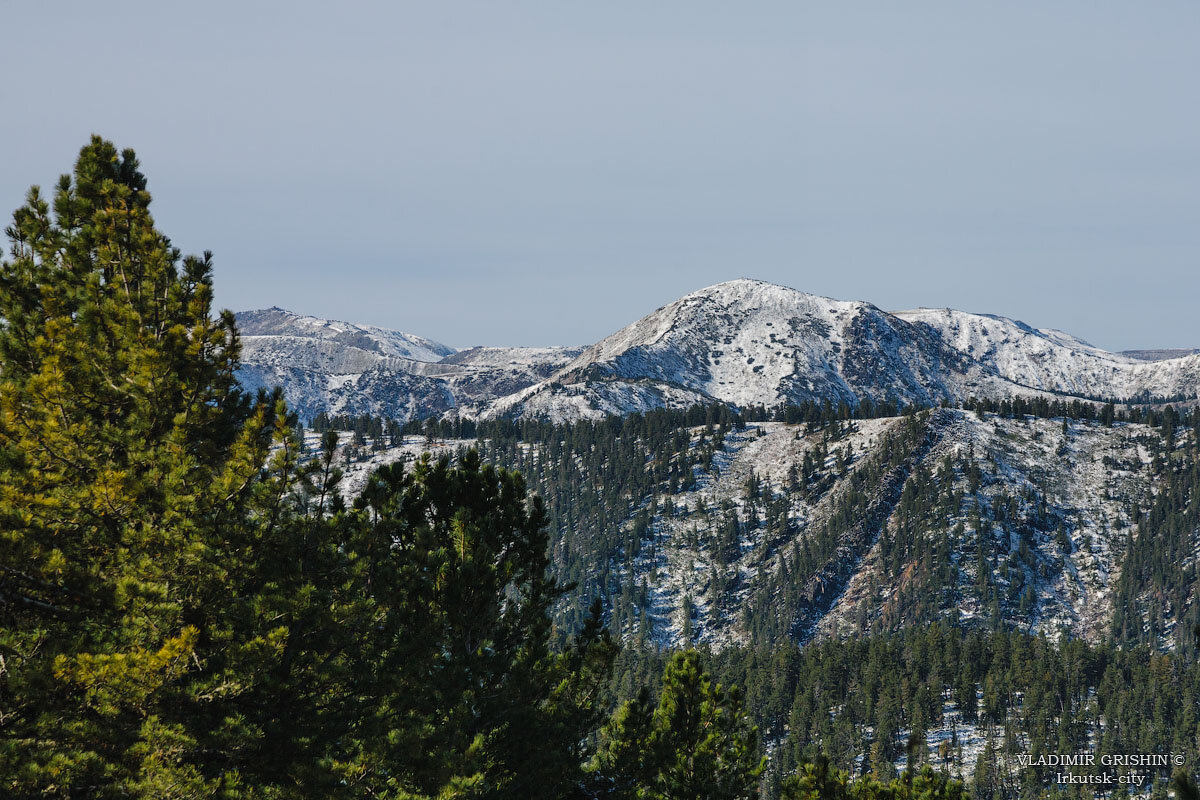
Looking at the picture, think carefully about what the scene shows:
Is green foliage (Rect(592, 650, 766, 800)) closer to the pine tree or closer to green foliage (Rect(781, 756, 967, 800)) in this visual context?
green foliage (Rect(781, 756, 967, 800))

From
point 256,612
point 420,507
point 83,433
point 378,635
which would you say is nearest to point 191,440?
point 83,433

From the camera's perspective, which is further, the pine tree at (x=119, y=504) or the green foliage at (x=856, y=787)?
the green foliage at (x=856, y=787)

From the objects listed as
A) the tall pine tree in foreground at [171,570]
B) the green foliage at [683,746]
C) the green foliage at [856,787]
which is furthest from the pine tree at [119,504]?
the green foliage at [856,787]

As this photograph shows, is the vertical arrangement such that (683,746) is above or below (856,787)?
above

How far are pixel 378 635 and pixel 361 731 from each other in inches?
96.7

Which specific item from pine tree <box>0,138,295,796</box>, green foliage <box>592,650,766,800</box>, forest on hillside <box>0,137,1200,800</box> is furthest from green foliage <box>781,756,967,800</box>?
pine tree <box>0,138,295,796</box>

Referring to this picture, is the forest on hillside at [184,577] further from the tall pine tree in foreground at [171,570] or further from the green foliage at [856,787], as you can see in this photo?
the green foliage at [856,787]

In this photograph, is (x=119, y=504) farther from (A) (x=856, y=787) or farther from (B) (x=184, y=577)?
(A) (x=856, y=787)

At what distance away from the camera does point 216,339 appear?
1908 cm

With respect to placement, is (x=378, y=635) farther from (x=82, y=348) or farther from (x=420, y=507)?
(x=82, y=348)

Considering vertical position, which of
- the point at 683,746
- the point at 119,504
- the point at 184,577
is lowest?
the point at 683,746

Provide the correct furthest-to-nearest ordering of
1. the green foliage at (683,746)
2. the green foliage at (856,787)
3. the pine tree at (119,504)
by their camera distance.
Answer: the green foliage at (856,787)
the green foliage at (683,746)
the pine tree at (119,504)

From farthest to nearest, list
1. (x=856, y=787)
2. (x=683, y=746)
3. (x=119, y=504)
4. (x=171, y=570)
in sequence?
(x=856, y=787) → (x=683, y=746) → (x=119, y=504) → (x=171, y=570)

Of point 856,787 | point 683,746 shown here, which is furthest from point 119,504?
point 856,787
